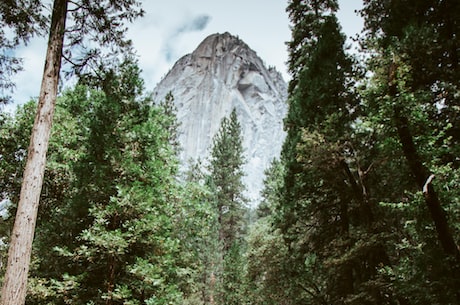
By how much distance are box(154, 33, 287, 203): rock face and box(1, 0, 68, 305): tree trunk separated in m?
51.8

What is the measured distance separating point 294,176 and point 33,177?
279 inches

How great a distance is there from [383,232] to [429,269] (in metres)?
1.49

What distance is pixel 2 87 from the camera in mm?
5914

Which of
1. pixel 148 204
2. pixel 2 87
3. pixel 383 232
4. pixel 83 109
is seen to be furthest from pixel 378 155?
pixel 83 109

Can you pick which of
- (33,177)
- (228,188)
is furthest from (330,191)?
(228,188)

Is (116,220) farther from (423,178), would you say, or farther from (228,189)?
(228,189)

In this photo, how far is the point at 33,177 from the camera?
4.38 metres

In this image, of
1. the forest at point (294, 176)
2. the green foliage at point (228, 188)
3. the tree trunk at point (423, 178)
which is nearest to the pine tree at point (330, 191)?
the forest at point (294, 176)

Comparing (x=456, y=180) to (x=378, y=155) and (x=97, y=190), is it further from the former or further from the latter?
(x=97, y=190)

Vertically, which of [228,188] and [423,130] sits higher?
[228,188]

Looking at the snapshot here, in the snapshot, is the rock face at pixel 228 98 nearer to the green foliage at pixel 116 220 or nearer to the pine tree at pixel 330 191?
the pine tree at pixel 330 191

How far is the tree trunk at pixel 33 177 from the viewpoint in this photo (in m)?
3.84

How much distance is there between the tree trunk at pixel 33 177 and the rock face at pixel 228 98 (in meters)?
51.8

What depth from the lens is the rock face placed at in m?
60.9
